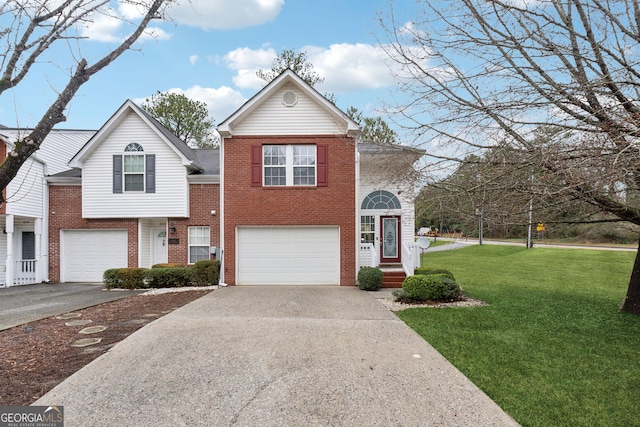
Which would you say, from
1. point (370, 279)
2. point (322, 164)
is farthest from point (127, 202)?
point (370, 279)

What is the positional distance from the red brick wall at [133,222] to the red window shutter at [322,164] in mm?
4244

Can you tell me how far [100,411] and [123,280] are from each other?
9.82 m

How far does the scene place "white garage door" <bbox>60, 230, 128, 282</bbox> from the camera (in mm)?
14062

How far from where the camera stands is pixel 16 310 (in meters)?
8.62

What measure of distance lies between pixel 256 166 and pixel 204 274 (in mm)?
4111

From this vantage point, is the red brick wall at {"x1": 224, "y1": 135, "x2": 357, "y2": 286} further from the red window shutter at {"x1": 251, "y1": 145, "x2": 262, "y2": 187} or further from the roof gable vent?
the roof gable vent

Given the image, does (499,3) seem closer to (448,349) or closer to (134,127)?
(448,349)

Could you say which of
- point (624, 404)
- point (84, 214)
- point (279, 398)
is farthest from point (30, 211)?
point (624, 404)

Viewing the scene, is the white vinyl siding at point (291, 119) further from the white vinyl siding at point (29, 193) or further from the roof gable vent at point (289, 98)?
the white vinyl siding at point (29, 193)

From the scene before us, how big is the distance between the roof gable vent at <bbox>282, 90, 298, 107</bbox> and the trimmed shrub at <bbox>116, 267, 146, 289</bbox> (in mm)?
7836

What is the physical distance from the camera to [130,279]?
1230 cm

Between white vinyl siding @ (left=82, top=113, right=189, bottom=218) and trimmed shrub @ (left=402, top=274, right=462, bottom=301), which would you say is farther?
white vinyl siding @ (left=82, top=113, right=189, bottom=218)

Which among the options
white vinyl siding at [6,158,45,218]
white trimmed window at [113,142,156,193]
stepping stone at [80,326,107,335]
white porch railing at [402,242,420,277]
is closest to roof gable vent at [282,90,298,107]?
white trimmed window at [113,142,156,193]

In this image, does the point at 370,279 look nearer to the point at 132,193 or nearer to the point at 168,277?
the point at 168,277
